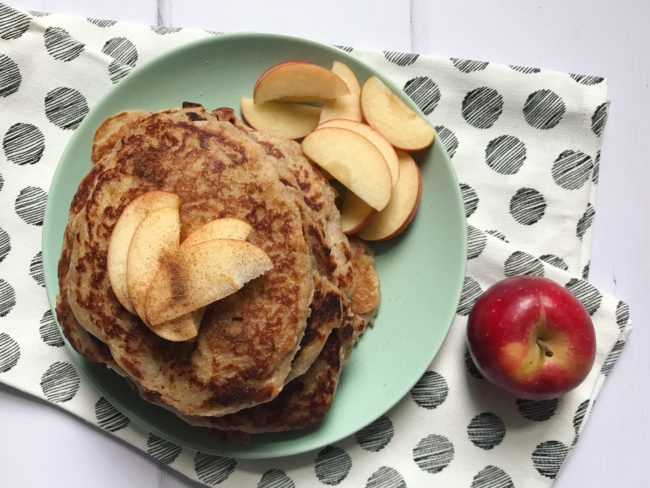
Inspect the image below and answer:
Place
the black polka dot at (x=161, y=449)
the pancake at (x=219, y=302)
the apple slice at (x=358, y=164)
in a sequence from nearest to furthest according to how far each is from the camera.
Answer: the pancake at (x=219, y=302) → the apple slice at (x=358, y=164) → the black polka dot at (x=161, y=449)

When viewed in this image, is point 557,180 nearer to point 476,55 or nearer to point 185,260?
point 476,55

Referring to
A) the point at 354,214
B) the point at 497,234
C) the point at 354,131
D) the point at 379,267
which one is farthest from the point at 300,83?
the point at 497,234

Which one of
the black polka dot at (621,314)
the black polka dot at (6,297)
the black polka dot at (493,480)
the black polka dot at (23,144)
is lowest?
the black polka dot at (493,480)

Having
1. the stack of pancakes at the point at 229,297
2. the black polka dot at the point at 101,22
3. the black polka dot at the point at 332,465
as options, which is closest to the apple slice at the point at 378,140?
the stack of pancakes at the point at 229,297

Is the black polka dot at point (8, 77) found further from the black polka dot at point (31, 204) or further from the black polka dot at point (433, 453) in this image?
the black polka dot at point (433, 453)

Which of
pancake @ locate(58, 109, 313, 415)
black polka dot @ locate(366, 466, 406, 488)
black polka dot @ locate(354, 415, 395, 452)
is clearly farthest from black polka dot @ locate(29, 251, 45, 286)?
black polka dot @ locate(366, 466, 406, 488)

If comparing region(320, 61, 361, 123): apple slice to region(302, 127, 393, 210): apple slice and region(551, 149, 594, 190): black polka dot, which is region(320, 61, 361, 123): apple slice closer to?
region(302, 127, 393, 210): apple slice

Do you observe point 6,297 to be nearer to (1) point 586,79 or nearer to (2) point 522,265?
(2) point 522,265
